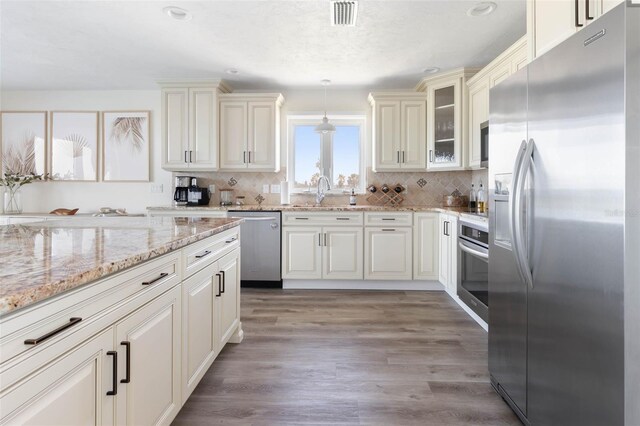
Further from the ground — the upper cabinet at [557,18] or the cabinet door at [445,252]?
the upper cabinet at [557,18]

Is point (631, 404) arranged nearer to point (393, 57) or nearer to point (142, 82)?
point (393, 57)

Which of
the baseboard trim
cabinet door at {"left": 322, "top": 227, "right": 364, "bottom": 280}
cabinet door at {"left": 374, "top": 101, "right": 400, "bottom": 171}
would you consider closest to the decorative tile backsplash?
cabinet door at {"left": 374, "top": 101, "right": 400, "bottom": 171}

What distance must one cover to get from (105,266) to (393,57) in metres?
3.32

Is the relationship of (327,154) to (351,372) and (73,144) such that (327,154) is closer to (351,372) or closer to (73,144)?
(351,372)

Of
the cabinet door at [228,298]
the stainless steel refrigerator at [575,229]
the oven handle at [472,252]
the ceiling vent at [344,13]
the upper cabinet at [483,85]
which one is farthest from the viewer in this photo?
the upper cabinet at [483,85]

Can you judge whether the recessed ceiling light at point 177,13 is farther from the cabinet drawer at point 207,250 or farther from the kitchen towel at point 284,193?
the kitchen towel at point 284,193

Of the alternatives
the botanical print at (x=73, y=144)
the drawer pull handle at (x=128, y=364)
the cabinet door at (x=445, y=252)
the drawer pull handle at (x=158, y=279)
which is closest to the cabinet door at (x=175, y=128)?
the botanical print at (x=73, y=144)

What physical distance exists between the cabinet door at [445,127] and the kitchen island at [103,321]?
2.89m

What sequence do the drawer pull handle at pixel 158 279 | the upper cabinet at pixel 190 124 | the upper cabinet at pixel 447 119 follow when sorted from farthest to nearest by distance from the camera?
the upper cabinet at pixel 190 124, the upper cabinet at pixel 447 119, the drawer pull handle at pixel 158 279

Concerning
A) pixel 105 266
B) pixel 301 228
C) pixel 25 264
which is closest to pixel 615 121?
pixel 105 266

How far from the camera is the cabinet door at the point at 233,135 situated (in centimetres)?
429

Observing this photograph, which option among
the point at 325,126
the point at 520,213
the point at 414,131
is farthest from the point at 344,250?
the point at 520,213

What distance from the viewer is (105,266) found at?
965 mm

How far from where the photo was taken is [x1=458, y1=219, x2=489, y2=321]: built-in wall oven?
2627mm
